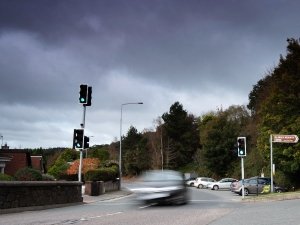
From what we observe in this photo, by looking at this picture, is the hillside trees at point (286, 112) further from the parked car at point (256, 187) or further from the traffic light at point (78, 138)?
the traffic light at point (78, 138)

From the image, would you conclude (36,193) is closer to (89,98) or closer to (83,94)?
(83,94)

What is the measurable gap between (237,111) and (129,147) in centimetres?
3054

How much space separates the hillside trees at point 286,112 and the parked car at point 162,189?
18478 millimetres

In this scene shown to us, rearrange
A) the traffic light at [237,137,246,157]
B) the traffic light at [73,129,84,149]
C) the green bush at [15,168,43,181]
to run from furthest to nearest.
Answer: the green bush at [15,168,43,181], the traffic light at [237,137,246,157], the traffic light at [73,129,84,149]

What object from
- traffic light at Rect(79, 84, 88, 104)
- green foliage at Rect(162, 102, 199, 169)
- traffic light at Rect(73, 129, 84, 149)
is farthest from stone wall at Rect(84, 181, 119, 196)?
green foliage at Rect(162, 102, 199, 169)

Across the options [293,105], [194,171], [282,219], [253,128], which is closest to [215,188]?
[253,128]

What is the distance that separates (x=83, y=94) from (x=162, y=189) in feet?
23.8

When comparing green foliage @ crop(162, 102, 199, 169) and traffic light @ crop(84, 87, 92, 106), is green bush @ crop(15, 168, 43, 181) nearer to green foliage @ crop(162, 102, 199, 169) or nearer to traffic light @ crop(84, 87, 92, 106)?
traffic light @ crop(84, 87, 92, 106)

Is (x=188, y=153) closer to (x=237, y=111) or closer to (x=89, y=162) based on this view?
(x=237, y=111)

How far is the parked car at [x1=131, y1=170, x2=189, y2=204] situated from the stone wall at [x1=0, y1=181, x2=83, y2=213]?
4416 mm

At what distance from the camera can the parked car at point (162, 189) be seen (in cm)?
2181

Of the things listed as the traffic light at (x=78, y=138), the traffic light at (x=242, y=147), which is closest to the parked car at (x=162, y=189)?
the traffic light at (x=78, y=138)

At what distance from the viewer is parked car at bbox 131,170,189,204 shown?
859 inches

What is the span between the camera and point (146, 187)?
22.1 m
